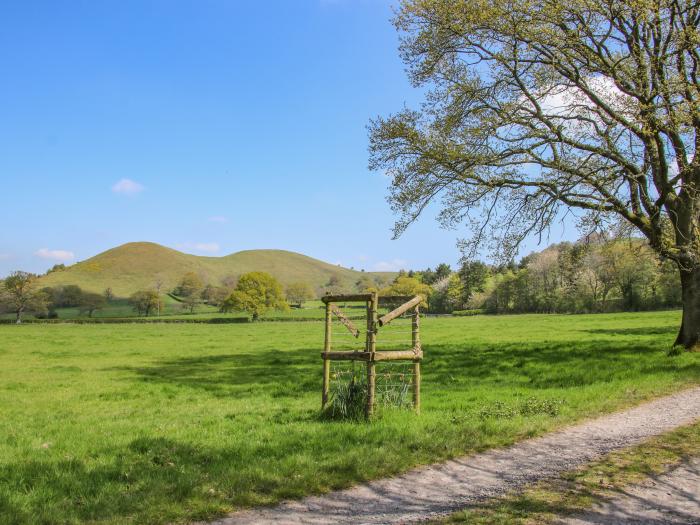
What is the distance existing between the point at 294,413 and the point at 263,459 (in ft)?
14.0

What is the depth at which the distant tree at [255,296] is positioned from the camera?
10131 cm

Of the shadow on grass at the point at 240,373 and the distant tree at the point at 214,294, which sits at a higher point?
the distant tree at the point at 214,294

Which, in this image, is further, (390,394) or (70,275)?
(70,275)

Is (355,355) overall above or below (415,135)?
below

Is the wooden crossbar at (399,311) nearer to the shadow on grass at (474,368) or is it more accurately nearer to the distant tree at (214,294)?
the shadow on grass at (474,368)

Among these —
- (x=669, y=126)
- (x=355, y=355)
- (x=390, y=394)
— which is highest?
(x=669, y=126)

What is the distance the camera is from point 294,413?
1223 centimetres

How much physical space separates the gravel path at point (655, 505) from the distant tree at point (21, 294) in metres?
120

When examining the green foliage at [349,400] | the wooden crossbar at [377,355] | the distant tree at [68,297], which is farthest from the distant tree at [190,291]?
the wooden crossbar at [377,355]

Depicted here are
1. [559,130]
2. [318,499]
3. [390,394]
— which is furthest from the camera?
[559,130]

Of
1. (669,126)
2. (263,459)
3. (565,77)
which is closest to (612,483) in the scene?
(263,459)

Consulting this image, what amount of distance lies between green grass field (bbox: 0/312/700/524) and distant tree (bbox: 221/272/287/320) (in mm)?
76580

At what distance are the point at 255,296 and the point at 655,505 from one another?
100044mm

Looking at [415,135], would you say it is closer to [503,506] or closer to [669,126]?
[669,126]
